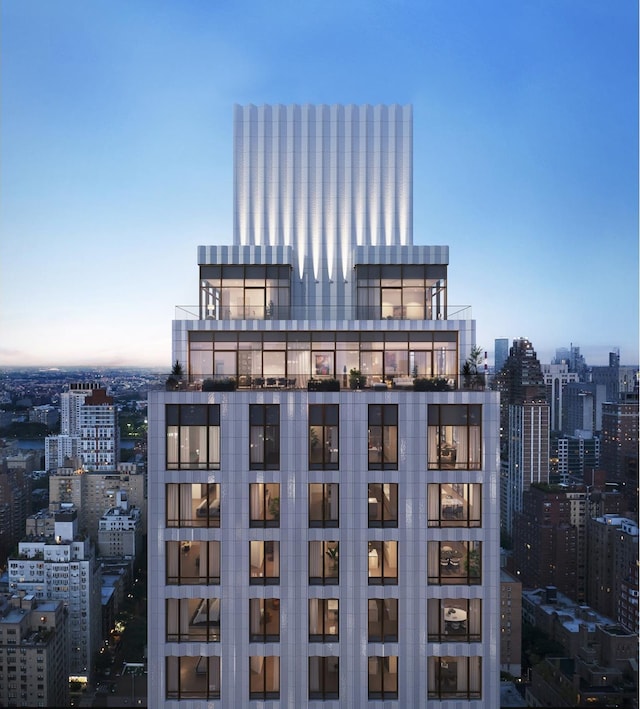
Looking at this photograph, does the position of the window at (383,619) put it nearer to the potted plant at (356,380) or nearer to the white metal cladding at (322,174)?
the potted plant at (356,380)

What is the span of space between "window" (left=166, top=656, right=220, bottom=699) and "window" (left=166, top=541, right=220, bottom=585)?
1.92 m

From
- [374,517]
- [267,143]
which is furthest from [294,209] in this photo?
[374,517]

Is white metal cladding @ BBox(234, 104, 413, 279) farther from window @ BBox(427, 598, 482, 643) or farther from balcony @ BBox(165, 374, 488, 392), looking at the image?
window @ BBox(427, 598, 482, 643)

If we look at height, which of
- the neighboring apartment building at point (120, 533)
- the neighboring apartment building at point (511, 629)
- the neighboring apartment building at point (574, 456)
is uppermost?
the neighboring apartment building at point (574, 456)

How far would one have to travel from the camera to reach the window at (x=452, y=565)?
14.1 m

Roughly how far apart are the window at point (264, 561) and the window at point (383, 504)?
2521mm

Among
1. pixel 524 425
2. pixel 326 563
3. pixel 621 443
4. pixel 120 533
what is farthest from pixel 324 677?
pixel 524 425

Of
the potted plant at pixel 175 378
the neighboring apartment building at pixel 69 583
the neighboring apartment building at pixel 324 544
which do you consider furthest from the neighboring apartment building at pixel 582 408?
the potted plant at pixel 175 378

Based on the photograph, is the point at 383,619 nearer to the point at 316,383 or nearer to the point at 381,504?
the point at 381,504

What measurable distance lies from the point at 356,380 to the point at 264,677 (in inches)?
301

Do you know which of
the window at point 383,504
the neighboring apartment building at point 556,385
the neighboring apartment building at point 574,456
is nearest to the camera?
the window at point 383,504

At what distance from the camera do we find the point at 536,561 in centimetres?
6350

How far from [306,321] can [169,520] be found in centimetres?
629

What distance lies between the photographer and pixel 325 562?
14.0 meters
